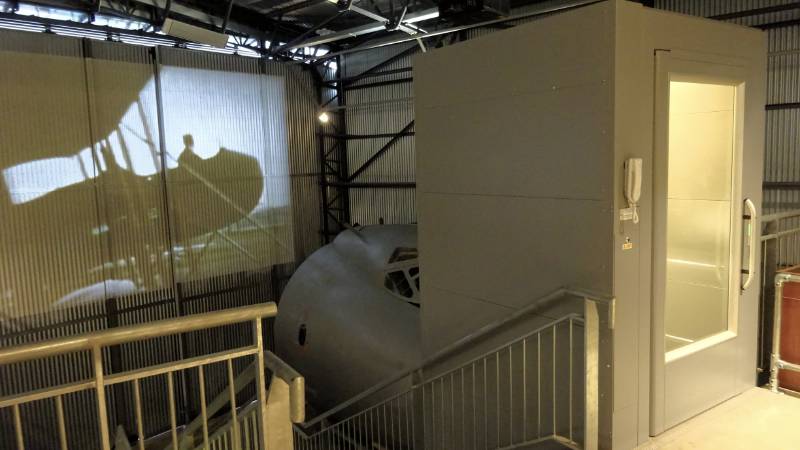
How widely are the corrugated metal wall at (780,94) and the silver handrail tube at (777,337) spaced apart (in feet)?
14.6

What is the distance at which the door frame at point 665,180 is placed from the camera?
3730mm

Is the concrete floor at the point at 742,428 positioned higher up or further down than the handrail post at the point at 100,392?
further down

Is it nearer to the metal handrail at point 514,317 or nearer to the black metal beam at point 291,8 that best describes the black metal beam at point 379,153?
the black metal beam at point 291,8

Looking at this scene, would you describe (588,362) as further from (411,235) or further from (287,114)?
(287,114)

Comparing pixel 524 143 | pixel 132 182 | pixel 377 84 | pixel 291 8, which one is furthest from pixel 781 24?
pixel 132 182

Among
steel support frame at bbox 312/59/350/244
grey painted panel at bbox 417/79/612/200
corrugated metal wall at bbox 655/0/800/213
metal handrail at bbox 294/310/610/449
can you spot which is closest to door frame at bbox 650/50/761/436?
grey painted panel at bbox 417/79/612/200

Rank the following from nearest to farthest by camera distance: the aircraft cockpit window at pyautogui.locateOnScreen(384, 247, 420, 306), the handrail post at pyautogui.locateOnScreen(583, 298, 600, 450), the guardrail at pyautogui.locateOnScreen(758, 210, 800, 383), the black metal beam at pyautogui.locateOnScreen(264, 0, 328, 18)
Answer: the handrail post at pyautogui.locateOnScreen(583, 298, 600, 450) < the guardrail at pyautogui.locateOnScreen(758, 210, 800, 383) < the aircraft cockpit window at pyautogui.locateOnScreen(384, 247, 420, 306) < the black metal beam at pyautogui.locateOnScreen(264, 0, 328, 18)

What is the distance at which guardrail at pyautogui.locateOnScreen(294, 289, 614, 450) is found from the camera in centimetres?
352

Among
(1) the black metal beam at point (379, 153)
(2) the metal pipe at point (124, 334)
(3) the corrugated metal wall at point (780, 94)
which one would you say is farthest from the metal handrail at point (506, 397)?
(1) the black metal beam at point (379, 153)

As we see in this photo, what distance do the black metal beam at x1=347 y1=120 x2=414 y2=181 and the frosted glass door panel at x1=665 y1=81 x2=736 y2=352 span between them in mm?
8566

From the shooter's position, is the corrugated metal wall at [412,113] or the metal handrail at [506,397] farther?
the corrugated metal wall at [412,113]

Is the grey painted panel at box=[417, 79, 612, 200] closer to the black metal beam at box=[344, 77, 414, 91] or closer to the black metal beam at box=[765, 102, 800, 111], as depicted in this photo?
the black metal beam at box=[765, 102, 800, 111]

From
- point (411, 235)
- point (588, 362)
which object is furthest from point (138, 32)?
point (588, 362)

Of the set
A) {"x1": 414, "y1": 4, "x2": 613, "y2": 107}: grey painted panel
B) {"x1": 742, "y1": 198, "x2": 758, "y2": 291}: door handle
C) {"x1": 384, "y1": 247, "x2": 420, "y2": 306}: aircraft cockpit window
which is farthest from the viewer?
{"x1": 384, "y1": 247, "x2": 420, "y2": 306}: aircraft cockpit window
